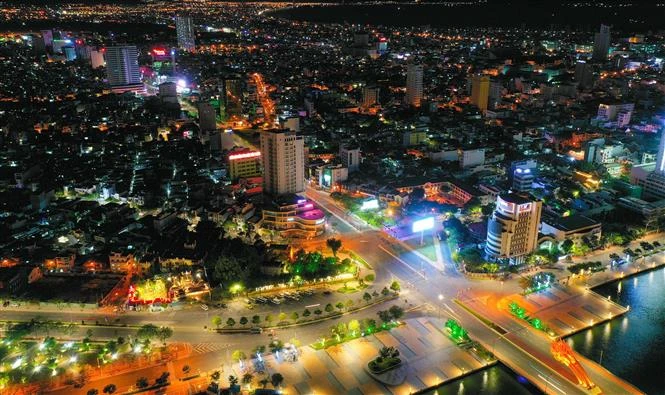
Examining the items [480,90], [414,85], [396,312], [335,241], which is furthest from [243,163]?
[480,90]

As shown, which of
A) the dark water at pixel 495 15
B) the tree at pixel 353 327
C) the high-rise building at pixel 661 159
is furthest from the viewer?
the dark water at pixel 495 15

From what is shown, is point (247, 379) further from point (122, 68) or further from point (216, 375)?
point (122, 68)

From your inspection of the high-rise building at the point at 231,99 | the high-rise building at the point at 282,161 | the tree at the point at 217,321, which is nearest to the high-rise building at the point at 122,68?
the high-rise building at the point at 231,99

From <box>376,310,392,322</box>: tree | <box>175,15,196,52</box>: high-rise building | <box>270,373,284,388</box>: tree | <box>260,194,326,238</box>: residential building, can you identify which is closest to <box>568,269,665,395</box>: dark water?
<box>376,310,392,322</box>: tree

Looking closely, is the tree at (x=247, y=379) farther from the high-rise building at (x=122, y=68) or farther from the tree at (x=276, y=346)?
the high-rise building at (x=122, y=68)

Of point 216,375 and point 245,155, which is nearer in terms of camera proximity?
point 216,375

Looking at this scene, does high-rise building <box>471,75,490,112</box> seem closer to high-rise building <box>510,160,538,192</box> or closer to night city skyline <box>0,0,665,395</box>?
night city skyline <box>0,0,665,395</box>
